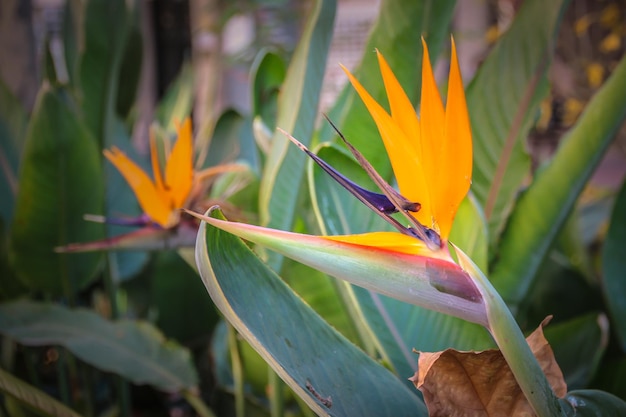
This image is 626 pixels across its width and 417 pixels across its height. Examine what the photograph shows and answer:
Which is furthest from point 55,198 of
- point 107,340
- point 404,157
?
point 404,157

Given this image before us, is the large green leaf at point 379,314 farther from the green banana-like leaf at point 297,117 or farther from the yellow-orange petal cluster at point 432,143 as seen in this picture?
the yellow-orange petal cluster at point 432,143

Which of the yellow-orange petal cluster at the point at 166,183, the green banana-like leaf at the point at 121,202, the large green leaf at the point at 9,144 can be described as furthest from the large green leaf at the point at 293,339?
the large green leaf at the point at 9,144

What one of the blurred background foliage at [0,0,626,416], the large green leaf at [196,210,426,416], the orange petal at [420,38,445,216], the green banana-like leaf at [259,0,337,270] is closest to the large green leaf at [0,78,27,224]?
the blurred background foliage at [0,0,626,416]

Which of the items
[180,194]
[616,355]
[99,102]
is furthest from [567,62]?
[180,194]

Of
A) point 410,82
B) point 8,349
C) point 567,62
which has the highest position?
point 410,82

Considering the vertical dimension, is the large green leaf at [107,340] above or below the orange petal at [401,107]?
below

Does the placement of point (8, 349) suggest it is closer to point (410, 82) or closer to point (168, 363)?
point (168, 363)

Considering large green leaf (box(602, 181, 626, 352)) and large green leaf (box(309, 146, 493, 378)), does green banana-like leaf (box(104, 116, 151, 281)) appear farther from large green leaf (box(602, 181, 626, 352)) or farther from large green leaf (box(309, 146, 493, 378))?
large green leaf (box(602, 181, 626, 352))
